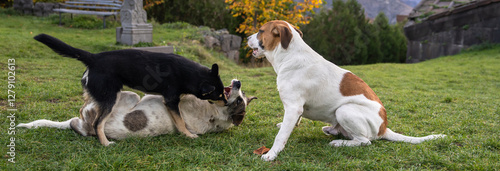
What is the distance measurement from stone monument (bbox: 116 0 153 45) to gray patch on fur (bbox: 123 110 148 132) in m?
7.66

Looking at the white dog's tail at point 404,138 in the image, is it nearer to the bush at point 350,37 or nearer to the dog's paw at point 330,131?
the dog's paw at point 330,131

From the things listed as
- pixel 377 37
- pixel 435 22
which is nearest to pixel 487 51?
pixel 435 22

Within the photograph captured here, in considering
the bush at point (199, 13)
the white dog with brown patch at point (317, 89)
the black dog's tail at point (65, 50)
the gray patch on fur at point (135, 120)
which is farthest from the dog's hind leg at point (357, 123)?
the bush at point (199, 13)

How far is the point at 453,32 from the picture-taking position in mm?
15883

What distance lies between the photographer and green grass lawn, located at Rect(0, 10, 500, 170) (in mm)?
3297

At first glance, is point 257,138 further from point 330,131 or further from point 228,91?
point 330,131

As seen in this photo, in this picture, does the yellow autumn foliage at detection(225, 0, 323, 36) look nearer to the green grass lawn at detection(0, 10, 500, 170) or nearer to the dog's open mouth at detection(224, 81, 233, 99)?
the green grass lawn at detection(0, 10, 500, 170)

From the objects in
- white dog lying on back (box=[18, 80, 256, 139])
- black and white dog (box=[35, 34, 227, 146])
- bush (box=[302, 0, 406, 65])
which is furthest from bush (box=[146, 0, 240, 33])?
black and white dog (box=[35, 34, 227, 146])

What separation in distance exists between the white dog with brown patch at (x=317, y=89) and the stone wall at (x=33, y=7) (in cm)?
1625

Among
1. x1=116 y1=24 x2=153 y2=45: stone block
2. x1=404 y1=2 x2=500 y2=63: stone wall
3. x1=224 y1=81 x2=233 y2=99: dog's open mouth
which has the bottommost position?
x1=224 y1=81 x2=233 y2=99: dog's open mouth

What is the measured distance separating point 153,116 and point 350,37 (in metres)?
15.5

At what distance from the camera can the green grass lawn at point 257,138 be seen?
330cm

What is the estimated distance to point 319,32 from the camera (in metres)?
18.2

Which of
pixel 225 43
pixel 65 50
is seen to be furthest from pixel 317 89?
pixel 225 43
